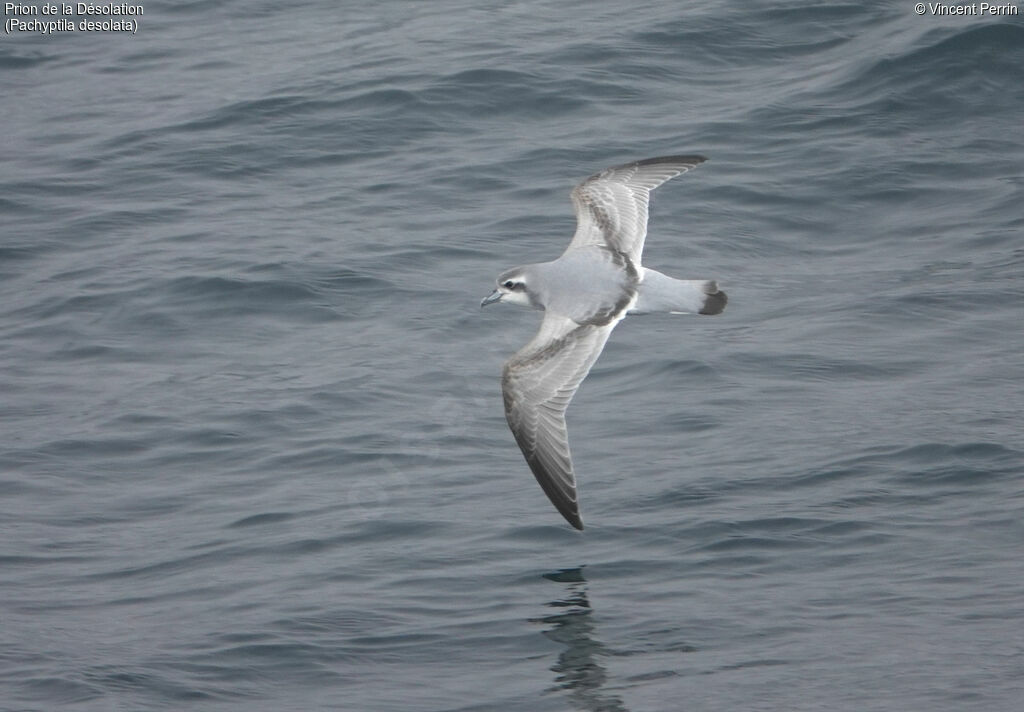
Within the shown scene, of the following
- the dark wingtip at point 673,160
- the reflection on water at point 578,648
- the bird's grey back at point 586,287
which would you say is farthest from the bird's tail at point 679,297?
the reflection on water at point 578,648

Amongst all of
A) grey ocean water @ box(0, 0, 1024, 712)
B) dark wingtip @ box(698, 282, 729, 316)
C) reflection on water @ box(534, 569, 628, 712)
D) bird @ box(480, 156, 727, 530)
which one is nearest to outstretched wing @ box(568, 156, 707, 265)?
bird @ box(480, 156, 727, 530)

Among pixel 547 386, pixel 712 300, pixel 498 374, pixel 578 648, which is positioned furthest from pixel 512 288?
pixel 578 648

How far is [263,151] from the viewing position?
52.8ft

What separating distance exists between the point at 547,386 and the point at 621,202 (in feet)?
6.54

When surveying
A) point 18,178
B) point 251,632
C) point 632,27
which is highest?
point 632,27

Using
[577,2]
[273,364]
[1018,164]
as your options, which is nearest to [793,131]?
[1018,164]

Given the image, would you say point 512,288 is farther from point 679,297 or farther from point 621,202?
point 621,202

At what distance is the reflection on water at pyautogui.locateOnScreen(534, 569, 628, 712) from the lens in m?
8.11

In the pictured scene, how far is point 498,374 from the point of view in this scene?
11.8m

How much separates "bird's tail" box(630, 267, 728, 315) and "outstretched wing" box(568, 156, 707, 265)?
0.68 m

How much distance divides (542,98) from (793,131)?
2788mm

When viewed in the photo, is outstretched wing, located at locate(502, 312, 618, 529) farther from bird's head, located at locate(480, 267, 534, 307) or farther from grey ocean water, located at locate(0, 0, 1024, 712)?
grey ocean water, located at locate(0, 0, 1024, 712)

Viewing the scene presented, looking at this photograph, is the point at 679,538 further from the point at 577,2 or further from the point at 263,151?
the point at 577,2

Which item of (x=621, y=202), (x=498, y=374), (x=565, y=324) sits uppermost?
(x=621, y=202)
